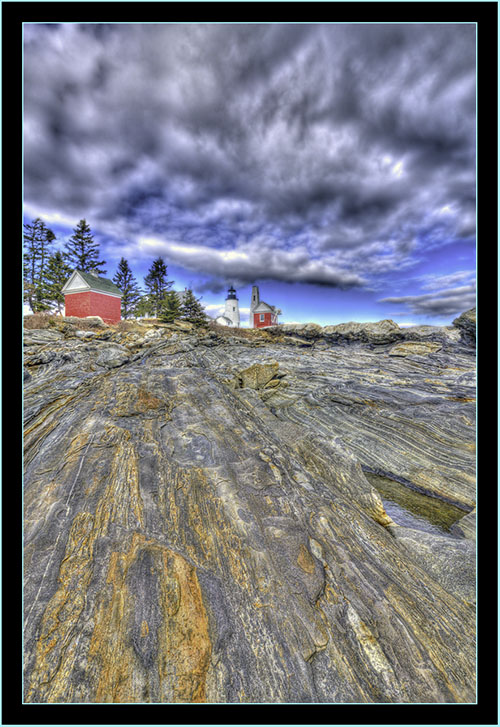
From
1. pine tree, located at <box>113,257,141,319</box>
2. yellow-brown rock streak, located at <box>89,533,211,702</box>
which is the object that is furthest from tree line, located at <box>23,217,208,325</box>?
yellow-brown rock streak, located at <box>89,533,211,702</box>

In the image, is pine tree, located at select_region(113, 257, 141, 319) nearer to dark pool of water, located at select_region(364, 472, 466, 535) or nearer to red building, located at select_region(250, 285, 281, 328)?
red building, located at select_region(250, 285, 281, 328)

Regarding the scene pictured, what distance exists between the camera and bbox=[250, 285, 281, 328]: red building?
50.2 m

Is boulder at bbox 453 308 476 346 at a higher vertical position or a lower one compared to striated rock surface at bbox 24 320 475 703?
higher

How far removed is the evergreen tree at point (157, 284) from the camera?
4575cm

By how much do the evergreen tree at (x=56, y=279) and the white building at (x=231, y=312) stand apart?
108 ft

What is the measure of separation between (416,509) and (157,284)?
50027 mm

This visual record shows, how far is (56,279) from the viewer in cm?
3856

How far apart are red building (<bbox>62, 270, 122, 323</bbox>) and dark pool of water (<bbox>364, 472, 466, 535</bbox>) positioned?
3436 cm

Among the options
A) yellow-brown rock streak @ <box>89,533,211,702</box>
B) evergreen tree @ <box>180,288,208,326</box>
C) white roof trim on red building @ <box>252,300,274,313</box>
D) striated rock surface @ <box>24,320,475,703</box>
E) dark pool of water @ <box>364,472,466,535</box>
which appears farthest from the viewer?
white roof trim on red building @ <box>252,300,274,313</box>

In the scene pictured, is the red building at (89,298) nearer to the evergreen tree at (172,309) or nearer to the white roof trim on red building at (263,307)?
the evergreen tree at (172,309)

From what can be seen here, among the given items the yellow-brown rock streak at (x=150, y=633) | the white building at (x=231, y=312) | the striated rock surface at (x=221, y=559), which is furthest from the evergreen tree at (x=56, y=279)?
the yellow-brown rock streak at (x=150, y=633)

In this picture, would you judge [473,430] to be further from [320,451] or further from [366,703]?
[366,703]

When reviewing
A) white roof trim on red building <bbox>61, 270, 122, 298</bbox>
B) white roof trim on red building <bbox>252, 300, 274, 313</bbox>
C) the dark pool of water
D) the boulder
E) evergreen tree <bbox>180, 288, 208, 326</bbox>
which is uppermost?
white roof trim on red building <bbox>252, 300, 274, 313</bbox>
